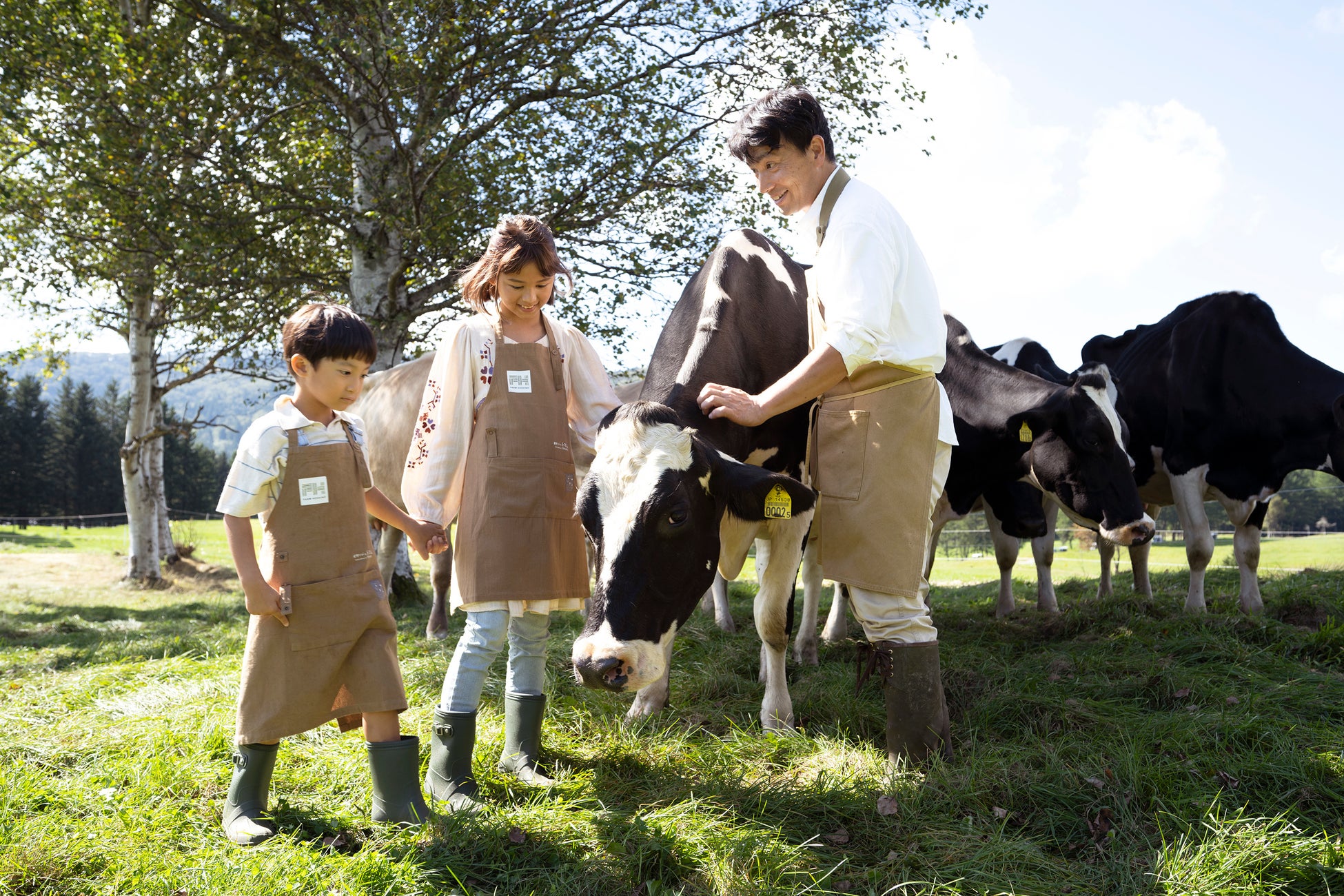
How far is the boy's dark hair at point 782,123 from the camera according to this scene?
341 centimetres

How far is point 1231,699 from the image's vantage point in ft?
13.2

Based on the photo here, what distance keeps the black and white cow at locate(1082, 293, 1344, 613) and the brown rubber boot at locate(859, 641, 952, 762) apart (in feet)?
15.3

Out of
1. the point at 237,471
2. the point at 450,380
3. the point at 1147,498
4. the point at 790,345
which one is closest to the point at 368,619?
the point at 237,471

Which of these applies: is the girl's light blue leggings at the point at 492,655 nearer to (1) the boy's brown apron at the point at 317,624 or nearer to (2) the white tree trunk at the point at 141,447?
(1) the boy's brown apron at the point at 317,624

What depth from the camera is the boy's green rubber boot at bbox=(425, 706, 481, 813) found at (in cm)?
324

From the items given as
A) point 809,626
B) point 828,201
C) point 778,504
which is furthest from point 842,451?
point 809,626

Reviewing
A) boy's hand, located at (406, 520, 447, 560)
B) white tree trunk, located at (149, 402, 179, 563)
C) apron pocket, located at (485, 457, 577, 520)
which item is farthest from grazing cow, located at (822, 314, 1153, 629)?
white tree trunk, located at (149, 402, 179, 563)

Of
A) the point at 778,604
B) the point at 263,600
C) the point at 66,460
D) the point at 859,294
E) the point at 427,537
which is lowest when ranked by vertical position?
the point at 778,604

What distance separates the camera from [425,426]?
3568mm

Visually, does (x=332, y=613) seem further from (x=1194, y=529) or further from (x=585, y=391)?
(x=1194, y=529)

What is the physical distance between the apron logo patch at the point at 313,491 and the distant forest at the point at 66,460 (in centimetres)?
5704

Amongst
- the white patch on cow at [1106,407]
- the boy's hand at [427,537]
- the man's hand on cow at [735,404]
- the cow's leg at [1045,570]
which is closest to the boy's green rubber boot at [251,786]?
the boy's hand at [427,537]

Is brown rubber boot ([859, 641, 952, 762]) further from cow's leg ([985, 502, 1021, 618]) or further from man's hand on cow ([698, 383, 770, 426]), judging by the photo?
cow's leg ([985, 502, 1021, 618])

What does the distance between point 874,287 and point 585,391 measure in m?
1.35
